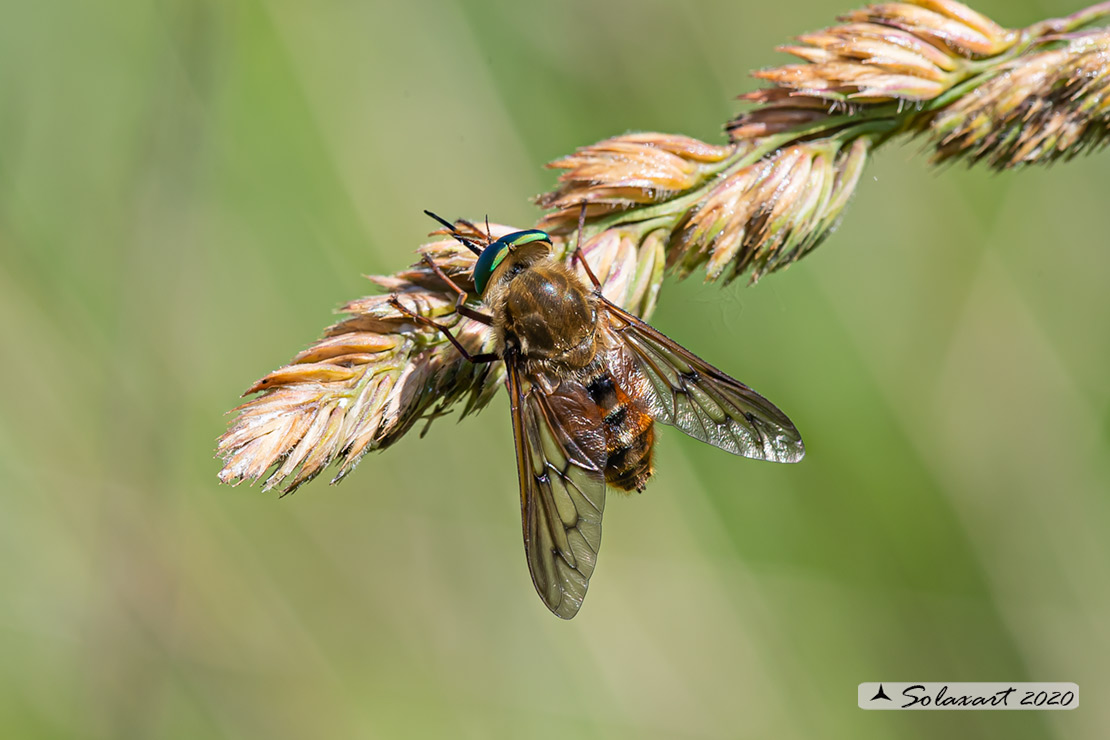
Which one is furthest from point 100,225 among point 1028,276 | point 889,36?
point 1028,276

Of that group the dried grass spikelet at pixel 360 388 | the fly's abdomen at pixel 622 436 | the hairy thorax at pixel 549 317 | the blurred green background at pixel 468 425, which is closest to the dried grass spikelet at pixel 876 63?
the hairy thorax at pixel 549 317

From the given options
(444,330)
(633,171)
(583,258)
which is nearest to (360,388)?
(444,330)

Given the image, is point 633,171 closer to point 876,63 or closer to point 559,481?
point 876,63

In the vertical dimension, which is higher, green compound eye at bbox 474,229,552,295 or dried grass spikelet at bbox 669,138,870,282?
green compound eye at bbox 474,229,552,295

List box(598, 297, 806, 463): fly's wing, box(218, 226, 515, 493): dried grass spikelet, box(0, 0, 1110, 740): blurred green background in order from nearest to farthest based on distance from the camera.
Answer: box(218, 226, 515, 493): dried grass spikelet → box(598, 297, 806, 463): fly's wing → box(0, 0, 1110, 740): blurred green background

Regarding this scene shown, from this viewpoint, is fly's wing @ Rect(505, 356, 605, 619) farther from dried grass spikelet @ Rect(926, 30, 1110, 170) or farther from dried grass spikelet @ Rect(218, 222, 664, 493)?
dried grass spikelet @ Rect(926, 30, 1110, 170)

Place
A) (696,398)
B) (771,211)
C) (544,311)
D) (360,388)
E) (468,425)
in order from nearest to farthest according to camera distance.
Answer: (360,388) < (771,211) < (544,311) < (696,398) < (468,425)

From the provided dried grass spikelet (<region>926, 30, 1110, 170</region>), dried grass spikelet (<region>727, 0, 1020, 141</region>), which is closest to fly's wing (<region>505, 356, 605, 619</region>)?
dried grass spikelet (<region>727, 0, 1020, 141</region>)
